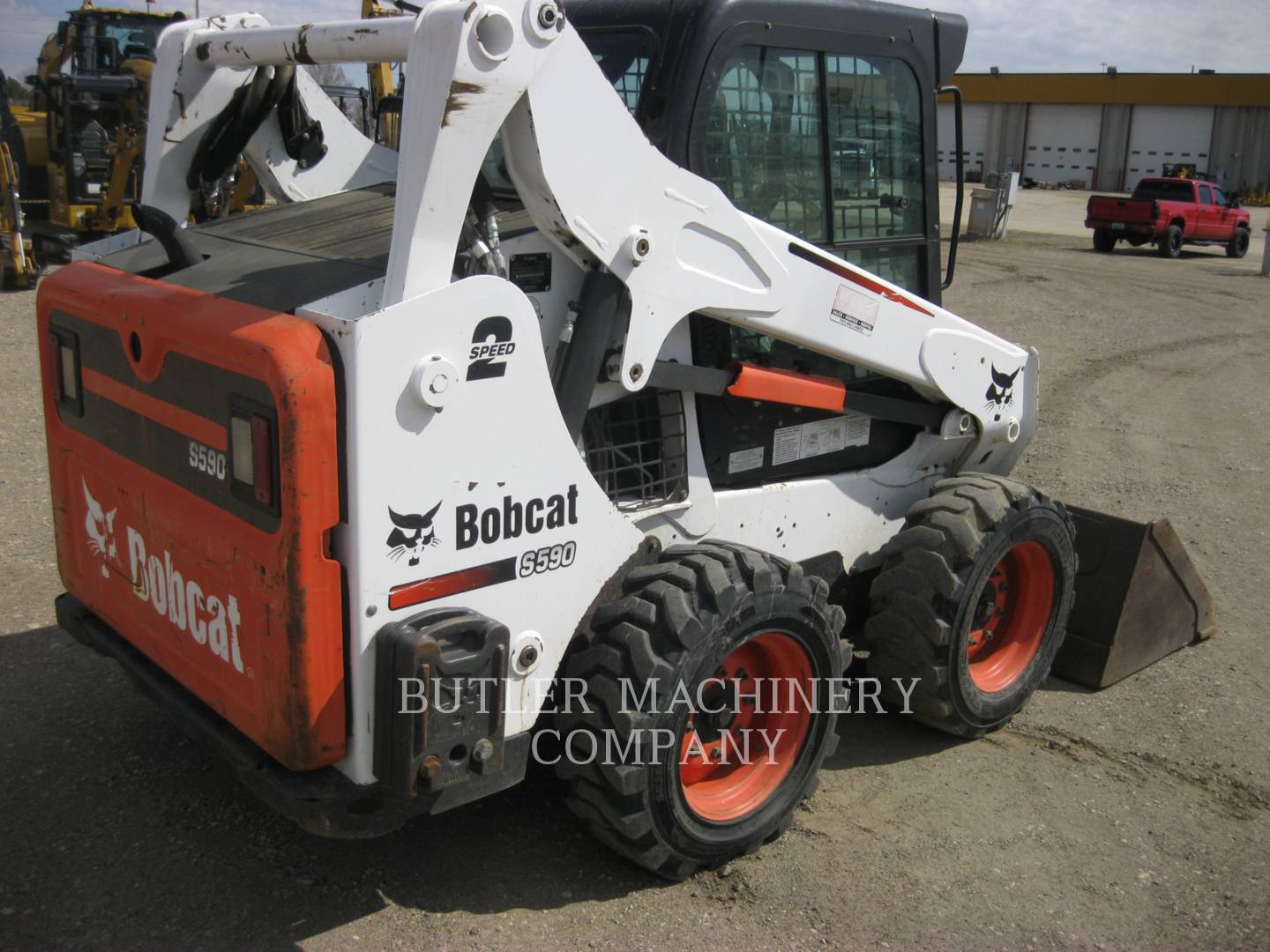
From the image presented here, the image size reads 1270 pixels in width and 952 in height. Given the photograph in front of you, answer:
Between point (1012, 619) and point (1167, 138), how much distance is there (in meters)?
48.4

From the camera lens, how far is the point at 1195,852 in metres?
3.84

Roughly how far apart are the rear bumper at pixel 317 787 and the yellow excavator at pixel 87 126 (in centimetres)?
1144

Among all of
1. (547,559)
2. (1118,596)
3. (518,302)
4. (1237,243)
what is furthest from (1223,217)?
(518,302)

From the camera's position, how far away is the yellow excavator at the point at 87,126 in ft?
45.5

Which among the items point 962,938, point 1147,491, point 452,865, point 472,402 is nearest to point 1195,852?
point 962,938

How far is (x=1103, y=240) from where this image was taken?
23.8 m

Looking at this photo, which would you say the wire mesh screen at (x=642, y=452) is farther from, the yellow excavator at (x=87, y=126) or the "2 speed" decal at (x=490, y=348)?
the yellow excavator at (x=87, y=126)

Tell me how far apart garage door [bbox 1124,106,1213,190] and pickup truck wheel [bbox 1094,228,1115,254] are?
25241 millimetres

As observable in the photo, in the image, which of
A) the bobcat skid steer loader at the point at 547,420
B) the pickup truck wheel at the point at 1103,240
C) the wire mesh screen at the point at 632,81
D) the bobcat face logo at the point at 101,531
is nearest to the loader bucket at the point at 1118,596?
the bobcat skid steer loader at the point at 547,420

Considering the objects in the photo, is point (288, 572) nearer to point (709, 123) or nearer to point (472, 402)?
point (472, 402)

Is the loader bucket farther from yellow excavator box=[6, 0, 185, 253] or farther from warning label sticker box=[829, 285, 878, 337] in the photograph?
yellow excavator box=[6, 0, 185, 253]

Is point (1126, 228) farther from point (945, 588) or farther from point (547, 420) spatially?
point (547, 420)

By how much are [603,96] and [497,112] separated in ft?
1.18

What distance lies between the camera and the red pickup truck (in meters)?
23.0
